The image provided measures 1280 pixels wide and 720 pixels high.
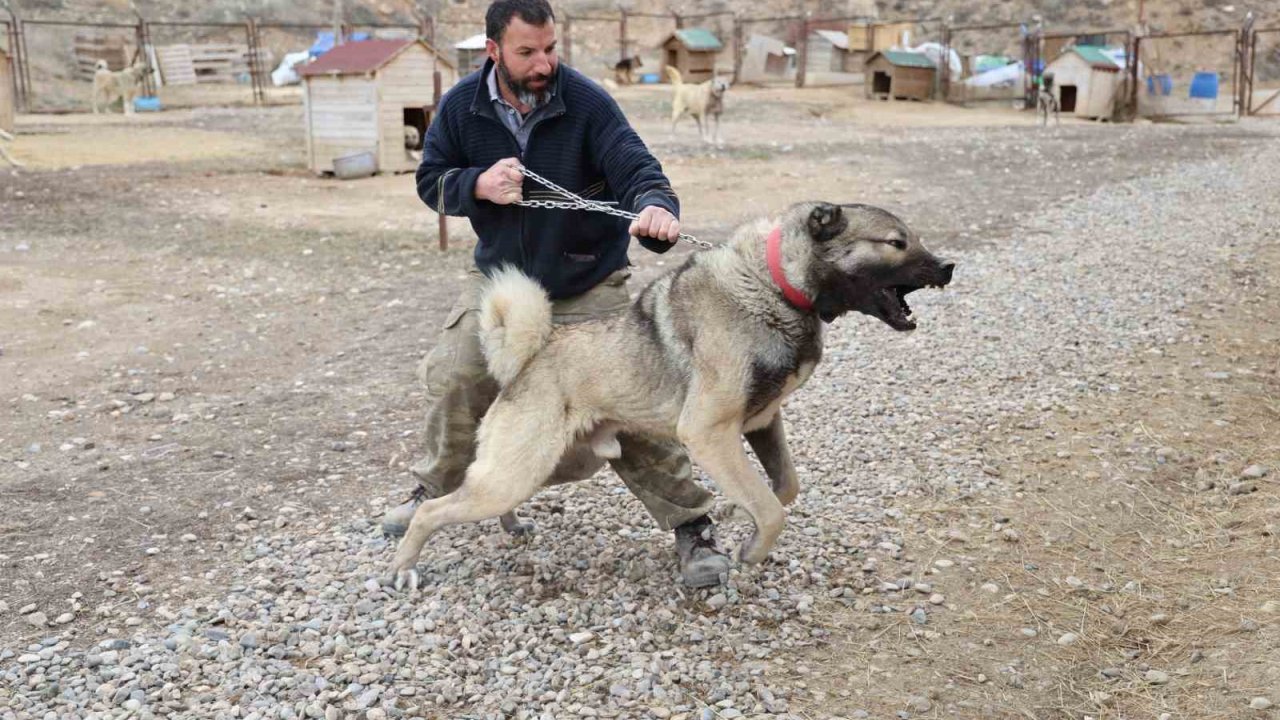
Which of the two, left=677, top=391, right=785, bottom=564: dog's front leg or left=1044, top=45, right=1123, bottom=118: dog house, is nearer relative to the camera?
left=677, top=391, right=785, bottom=564: dog's front leg

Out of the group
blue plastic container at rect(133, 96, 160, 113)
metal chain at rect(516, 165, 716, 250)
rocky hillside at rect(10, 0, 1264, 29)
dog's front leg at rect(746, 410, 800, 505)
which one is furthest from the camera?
rocky hillside at rect(10, 0, 1264, 29)

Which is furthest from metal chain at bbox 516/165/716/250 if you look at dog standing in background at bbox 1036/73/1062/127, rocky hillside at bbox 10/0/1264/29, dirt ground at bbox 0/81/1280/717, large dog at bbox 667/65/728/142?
rocky hillside at bbox 10/0/1264/29

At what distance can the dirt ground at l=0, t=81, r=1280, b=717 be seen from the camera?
3.89m

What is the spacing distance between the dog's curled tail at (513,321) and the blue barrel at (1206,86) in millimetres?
27101

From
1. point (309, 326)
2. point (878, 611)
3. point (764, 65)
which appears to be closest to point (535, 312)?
point (878, 611)

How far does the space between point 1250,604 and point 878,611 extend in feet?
4.39

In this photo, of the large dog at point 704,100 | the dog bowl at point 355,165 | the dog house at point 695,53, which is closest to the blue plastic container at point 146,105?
the dog bowl at point 355,165

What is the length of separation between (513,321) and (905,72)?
2799 centimetres

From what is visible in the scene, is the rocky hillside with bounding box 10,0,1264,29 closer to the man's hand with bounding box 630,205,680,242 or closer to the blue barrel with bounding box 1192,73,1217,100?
the blue barrel with bounding box 1192,73,1217,100

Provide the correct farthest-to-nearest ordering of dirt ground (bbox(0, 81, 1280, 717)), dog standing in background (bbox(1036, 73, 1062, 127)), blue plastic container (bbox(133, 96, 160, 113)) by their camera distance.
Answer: blue plastic container (bbox(133, 96, 160, 113)), dog standing in background (bbox(1036, 73, 1062, 127)), dirt ground (bbox(0, 81, 1280, 717))

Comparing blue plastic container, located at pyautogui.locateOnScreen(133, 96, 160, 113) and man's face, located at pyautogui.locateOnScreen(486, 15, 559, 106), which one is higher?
blue plastic container, located at pyautogui.locateOnScreen(133, 96, 160, 113)

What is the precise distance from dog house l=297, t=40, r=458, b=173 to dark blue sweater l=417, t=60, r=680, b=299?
461 inches

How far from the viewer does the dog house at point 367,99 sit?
→ 1546 centimetres

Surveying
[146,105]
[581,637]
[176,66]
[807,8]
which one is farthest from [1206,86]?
[176,66]
